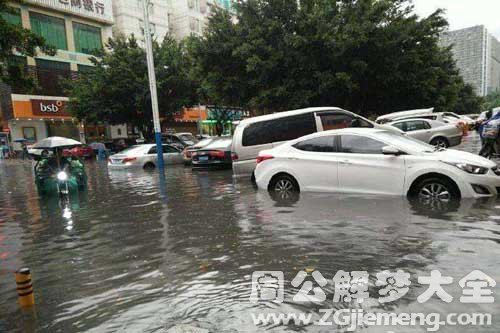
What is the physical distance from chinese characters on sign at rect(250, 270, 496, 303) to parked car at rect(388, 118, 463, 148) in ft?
42.5

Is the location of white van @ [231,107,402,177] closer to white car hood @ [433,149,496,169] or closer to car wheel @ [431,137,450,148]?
white car hood @ [433,149,496,169]

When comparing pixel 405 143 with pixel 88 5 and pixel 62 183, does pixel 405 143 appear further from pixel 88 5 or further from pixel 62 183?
pixel 88 5

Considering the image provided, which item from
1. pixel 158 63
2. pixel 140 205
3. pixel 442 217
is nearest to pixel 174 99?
pixel 158 63

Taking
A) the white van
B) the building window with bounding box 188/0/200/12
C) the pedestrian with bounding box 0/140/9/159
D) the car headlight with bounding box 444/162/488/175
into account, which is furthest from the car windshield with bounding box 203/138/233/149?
the building window with bounding box 188/0/200/12

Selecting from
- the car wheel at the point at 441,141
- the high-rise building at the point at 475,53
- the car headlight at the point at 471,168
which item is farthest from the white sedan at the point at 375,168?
the high-rise building at the point at 475,53

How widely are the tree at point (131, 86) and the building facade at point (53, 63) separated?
22.6 feet

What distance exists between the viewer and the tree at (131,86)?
25938 millimetres

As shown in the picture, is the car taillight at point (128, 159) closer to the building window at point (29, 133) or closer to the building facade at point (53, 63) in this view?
the building facade at point (53, 63)

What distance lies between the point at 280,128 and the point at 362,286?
24.8 feet

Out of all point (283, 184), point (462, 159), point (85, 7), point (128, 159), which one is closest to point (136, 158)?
point (128, 159)

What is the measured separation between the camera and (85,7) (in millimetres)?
39250

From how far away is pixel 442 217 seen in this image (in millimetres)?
5918

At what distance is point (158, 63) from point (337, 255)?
24606mm

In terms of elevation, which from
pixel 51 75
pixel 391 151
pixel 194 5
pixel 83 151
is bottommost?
pixel 83 151
